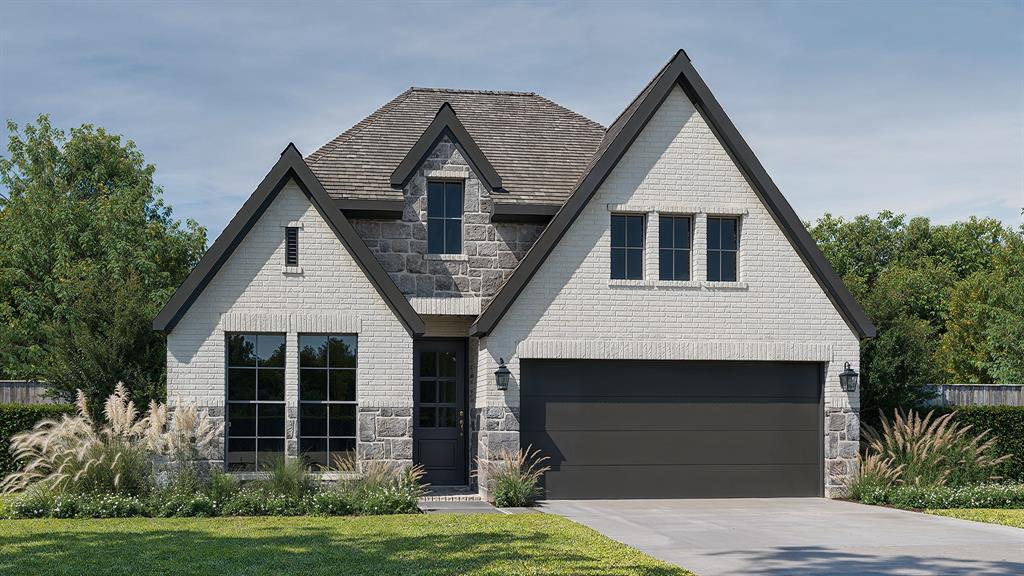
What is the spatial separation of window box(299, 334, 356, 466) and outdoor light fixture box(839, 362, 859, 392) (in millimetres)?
8257

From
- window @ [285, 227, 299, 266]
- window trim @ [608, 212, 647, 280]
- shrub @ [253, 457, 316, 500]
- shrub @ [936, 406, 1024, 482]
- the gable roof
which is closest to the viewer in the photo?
shrub @ [253, 457, 316, 500]

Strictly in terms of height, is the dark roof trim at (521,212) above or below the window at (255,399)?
above

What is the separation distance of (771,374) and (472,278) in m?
5.45

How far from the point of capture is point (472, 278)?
18.9 metres

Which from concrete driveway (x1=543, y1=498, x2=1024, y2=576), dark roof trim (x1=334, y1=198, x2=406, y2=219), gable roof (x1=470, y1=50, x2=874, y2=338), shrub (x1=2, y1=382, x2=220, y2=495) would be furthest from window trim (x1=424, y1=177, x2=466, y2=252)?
shrub (x1=2, y1=382, x2=220, y2=495)

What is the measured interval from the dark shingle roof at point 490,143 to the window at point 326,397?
2699 millimetres

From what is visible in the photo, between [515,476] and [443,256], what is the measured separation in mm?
4151

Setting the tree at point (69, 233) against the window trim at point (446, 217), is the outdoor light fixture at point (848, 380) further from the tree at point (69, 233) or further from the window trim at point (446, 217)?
the tree at point (69, 233)

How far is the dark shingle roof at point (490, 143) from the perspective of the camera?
1919 cm

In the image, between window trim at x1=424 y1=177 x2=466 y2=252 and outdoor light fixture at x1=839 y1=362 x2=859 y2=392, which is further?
window trim at x1=424 y1=177 x2=466 y2=252

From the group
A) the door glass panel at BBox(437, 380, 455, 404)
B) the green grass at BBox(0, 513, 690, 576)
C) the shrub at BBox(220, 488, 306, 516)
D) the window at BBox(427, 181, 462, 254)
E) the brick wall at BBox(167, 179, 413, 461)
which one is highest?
the window at BBox(427, 181, 462, 254)

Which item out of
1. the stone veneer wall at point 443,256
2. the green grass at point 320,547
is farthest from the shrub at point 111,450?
the stone veneer wall at point 443,256

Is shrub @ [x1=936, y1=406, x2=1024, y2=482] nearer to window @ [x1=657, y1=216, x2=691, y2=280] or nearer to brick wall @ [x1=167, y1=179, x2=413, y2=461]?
window @ [x1=657, y1=216, x2=691, y2=280]

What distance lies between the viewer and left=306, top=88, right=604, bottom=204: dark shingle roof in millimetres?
19188
